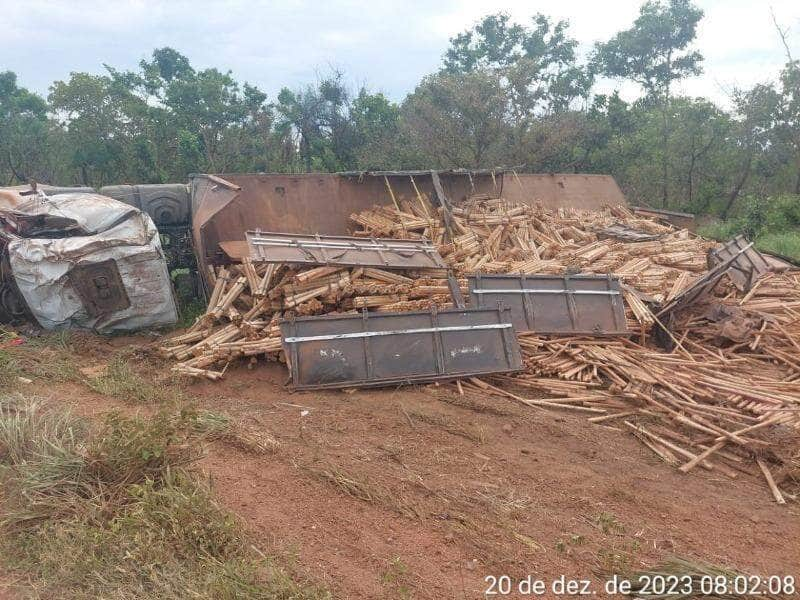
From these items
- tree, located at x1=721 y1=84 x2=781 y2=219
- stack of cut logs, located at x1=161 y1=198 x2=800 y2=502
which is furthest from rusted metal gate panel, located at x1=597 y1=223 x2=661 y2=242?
tree, located at x1=721 y1=84 x2=781 y2=219

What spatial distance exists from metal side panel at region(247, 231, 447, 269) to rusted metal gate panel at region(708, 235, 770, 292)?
4.52 metres

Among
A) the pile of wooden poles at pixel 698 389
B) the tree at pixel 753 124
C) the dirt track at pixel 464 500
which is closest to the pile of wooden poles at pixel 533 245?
the pile of wooden poles at pixel 698 389

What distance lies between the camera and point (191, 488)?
4.12m

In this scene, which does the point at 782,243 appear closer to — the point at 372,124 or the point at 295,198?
the point at 295,198

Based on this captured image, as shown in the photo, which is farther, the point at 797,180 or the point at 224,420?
the point at 797,180

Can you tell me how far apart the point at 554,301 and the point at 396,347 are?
2556mm

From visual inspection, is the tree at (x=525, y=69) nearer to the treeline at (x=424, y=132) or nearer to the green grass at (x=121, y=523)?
the treeline at (x=424, y=132)

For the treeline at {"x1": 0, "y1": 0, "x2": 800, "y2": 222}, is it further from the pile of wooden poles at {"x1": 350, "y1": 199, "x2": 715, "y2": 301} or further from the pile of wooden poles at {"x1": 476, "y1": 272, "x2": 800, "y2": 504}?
the pile of wooden poles at {"x1": 476, "y1": 272, "x2": 800, "y2": 504}

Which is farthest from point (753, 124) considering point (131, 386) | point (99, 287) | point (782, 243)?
point (131, 386)

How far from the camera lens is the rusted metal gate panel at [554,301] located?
8312 millimetres

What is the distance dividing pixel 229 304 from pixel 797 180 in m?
20.1

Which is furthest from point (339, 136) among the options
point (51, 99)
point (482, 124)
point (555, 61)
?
point (555, 61)

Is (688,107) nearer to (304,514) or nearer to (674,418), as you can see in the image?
(674,418)

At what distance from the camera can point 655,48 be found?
29.3 m
